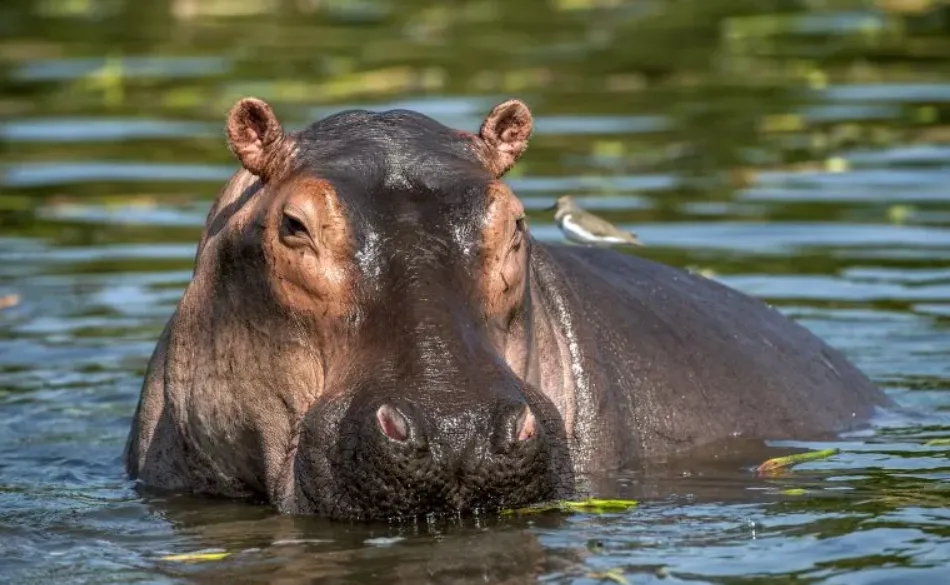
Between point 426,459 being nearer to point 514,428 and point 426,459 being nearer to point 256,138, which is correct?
point 514,428

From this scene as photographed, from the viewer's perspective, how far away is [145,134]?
19.0 meters

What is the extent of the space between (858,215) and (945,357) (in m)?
3.89

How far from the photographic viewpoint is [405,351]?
688 centimetres

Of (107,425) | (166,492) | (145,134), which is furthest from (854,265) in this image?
(145,134)

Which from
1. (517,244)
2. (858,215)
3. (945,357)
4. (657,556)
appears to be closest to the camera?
(657,556)

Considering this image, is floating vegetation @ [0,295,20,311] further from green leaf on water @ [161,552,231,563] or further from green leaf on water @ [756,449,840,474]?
green leaf on water @ [161,552,231,563]

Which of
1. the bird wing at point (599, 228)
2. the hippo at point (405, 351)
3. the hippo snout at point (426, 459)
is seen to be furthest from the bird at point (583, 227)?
the hippo snout at point (426, 459)

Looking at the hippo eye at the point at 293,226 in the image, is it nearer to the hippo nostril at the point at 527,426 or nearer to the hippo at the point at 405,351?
the hippo at the point at 405,351

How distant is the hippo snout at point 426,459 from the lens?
665cm

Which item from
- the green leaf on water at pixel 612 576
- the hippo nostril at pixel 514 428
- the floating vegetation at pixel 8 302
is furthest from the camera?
the floating vegetation at pixel 8 302

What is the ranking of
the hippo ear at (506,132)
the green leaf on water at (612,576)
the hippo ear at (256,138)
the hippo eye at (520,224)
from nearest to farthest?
the green leaf on water at (612,576), the hippo eye at (520,224), the hippo ear at (256,138), the hippo ear at (506,132)

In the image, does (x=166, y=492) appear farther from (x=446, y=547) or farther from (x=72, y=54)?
(x=72, y=54)

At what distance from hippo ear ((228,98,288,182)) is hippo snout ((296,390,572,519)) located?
119 cm

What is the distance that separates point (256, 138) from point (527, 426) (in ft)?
5.82
